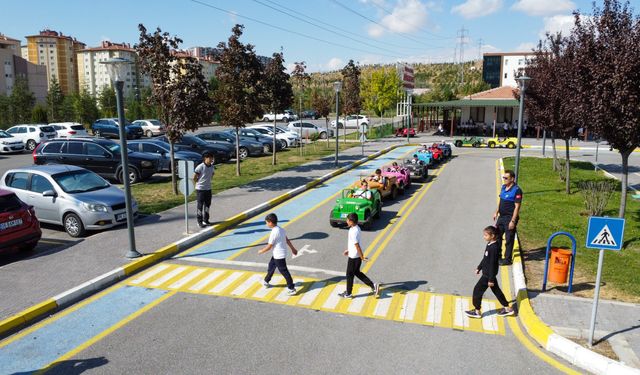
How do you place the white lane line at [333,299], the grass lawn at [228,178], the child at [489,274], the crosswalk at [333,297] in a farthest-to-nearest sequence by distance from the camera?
the grass lawn at [228,178] → the white lane line at [333,299] → the crosswalk at [333,297] → the child at [489,274]

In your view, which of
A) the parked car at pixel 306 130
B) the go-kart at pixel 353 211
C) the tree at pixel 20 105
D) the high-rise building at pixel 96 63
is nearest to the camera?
the go-kart at pixel 353 211

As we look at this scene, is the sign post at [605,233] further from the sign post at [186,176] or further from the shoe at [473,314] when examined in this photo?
the sign post at [186,176]

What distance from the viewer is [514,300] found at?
859 centimetres

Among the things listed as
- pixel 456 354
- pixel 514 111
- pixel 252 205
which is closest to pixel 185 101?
pixel 252 205

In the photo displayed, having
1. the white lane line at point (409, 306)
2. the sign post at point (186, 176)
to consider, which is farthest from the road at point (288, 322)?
the sign post at point (186, 176)

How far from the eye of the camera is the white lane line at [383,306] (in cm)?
803

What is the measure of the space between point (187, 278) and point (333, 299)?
3118 millimetres

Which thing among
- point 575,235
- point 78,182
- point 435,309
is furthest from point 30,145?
point 575,235

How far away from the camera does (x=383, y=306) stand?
8.33 m

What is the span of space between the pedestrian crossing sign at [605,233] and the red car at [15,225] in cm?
1094

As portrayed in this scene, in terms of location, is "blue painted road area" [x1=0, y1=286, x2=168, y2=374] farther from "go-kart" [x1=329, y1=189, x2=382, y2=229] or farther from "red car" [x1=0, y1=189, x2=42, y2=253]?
"go-kart" [x1=329, y1=189, x2=382, y2=229]

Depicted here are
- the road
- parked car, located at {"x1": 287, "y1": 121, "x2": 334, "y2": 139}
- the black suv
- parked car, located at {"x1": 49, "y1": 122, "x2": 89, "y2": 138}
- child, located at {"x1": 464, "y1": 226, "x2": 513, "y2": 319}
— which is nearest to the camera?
the road

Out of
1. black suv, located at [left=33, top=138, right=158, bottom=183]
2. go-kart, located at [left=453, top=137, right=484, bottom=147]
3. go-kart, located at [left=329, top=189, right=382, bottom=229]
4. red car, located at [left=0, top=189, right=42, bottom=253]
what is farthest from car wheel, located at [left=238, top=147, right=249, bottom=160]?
red car, located at [left=0, top=189, right=42, bottom=253]

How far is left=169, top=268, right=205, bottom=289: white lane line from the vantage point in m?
9.21
